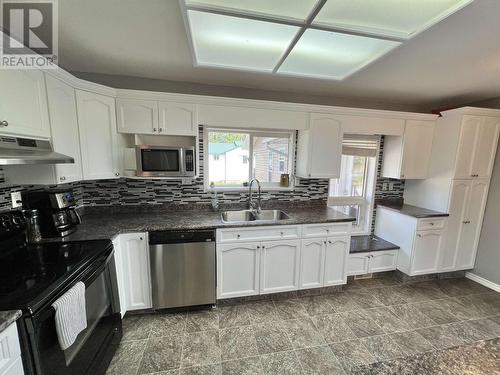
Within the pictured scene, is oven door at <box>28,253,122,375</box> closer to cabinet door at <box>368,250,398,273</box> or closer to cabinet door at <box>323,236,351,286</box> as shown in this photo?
cabinet door at <box>323,236,351,286</box>

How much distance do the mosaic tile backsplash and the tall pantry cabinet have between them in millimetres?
1418

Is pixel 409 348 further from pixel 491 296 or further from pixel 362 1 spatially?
pixel 362 1

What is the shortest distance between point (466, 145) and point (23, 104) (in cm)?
423

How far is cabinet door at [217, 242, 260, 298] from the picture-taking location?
86.8 inches

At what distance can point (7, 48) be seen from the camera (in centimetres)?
126

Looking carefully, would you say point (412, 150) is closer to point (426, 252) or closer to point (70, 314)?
point (426, 252)

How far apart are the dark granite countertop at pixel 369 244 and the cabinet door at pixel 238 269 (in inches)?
51.4

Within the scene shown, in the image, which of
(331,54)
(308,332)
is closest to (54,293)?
(308,332)

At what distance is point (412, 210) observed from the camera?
2.88m

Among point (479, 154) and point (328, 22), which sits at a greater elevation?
point (328, 22)

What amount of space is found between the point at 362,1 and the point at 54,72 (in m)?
2.05

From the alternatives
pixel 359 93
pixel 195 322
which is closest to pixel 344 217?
pixel 359 93

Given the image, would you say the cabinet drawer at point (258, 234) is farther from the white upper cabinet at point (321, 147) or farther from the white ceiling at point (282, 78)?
the white ceiling at point (282, 78)

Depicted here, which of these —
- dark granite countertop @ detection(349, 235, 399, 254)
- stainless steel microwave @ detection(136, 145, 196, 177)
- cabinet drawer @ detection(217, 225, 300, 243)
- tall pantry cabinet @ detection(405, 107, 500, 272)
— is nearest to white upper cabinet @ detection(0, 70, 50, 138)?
stainless steel microwave @ detection(136, 145, 196, 177)
